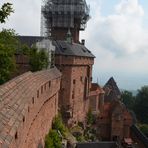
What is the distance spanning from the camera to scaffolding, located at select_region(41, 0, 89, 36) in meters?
58.2

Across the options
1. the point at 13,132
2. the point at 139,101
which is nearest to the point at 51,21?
the point at 139,101

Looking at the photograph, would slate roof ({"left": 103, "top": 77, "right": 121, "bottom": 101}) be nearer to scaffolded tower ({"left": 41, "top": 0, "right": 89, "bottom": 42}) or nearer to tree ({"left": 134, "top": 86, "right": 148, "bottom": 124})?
tree ({"left": 134, "top": 86, "right": 148, "bottom": 124})

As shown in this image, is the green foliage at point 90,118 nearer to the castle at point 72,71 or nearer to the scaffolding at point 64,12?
the castle at point 72,71

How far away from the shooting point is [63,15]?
58406mm

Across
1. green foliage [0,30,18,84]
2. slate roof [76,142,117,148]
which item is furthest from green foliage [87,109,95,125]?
green foliage [0,30,18,84]

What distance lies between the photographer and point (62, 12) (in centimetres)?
5869

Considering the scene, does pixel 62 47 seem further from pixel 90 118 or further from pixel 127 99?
pixel 127 99

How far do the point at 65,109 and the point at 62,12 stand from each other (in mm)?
20000

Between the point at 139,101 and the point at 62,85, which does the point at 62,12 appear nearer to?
the point at 62,85

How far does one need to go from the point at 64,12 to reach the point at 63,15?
434 millimetres

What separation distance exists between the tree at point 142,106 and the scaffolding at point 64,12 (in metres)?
22.4

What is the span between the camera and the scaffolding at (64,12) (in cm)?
5822

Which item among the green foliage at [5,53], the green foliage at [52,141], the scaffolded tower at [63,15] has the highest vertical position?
the scaffolded tower at [63,15]

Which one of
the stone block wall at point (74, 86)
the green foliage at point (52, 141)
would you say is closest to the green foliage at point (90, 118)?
the stone block wall at point (74, 86)
